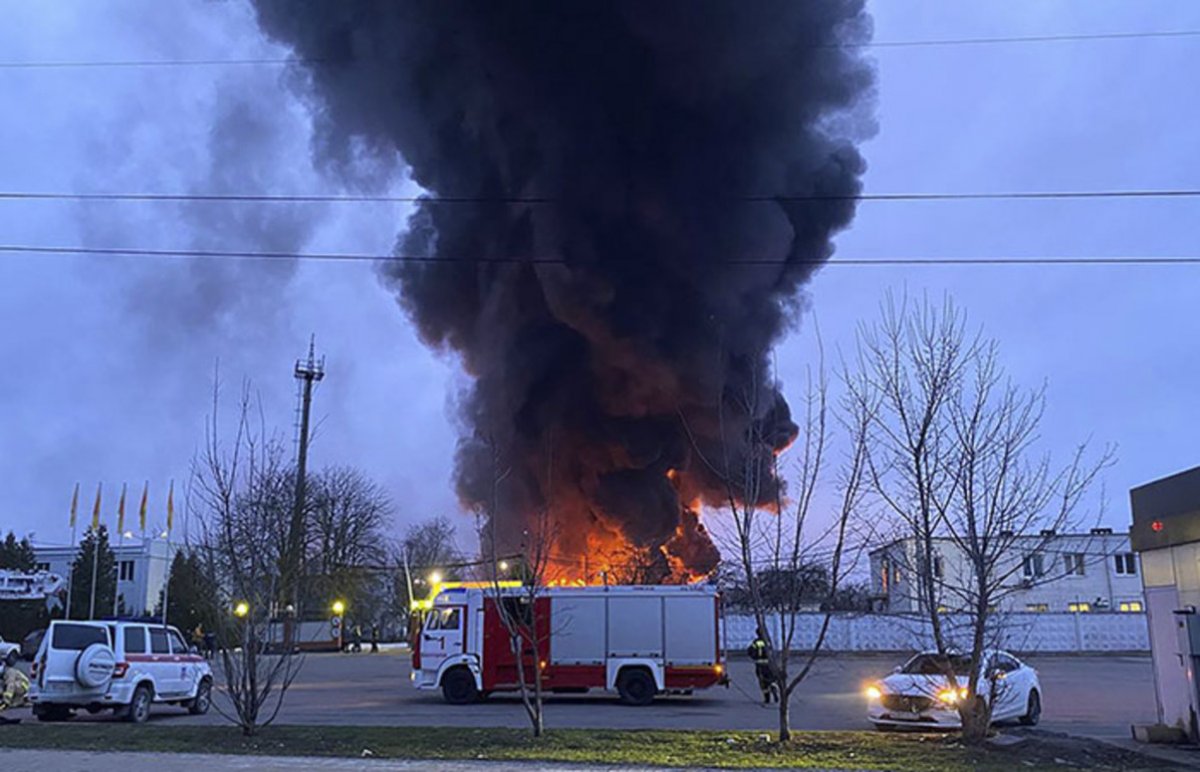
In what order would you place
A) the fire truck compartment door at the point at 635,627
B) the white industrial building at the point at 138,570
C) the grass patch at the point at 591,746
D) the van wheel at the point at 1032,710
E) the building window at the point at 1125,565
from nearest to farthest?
1. the grass patch at the point at 591,746
2. the van wheel at the point at 1032,710
3. the fire truck compartment door at the point at 635,627
4. the building window at the point at 1125,565
5. the white industrial building at the point at 138,570

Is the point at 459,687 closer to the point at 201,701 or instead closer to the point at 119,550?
the point at 201,701

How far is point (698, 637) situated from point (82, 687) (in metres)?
12.5

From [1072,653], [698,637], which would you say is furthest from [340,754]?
[1072,653]

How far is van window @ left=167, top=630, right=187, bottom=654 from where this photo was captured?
63.5 feet

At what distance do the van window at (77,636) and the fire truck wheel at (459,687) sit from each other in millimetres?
7678

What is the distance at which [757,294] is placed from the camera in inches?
1364

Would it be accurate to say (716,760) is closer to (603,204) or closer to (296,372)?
(603,204)

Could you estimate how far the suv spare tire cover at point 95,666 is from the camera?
17047 millimetres

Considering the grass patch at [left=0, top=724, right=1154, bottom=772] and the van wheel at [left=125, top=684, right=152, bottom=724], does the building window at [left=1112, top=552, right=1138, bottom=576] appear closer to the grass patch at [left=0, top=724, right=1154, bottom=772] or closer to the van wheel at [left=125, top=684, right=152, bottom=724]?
the grass patch at [left=0, top=724, right=1154, bottom=772]

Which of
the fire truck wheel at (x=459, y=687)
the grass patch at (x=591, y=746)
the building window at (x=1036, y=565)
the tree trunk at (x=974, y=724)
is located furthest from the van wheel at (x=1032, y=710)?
the fire truck wheel at (x=459, y=687)

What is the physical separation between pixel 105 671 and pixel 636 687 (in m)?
10.9

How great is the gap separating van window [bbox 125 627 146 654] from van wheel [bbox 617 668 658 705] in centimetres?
1000

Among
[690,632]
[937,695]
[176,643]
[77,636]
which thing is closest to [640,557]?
[690,632]

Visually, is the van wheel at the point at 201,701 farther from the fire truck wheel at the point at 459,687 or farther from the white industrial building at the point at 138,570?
the white industrial building at the point at 138,570
